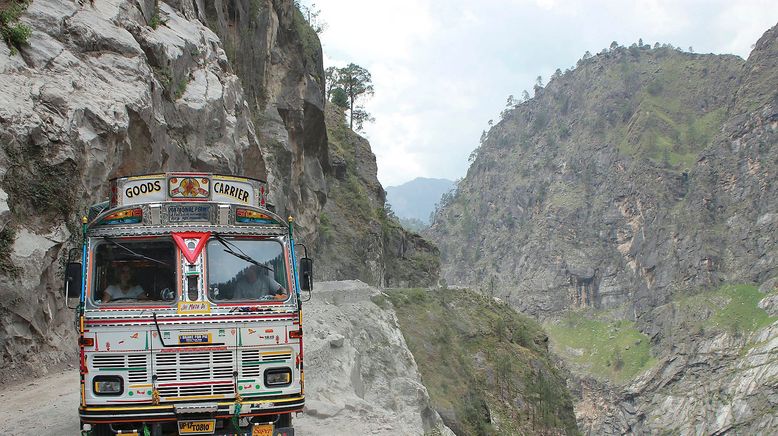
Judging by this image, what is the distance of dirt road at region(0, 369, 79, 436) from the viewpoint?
36.4 ft

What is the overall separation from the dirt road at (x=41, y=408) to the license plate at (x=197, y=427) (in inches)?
126

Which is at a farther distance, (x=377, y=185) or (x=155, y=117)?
(x=377, y=185)

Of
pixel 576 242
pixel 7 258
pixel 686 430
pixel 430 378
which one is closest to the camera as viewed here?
pixel 7 258

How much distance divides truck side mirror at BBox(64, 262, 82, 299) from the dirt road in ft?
10.4

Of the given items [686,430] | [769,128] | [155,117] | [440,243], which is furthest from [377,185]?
[440,243]

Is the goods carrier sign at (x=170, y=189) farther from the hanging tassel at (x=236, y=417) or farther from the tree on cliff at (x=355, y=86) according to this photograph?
the tree on cliff at (x=355, y=86)

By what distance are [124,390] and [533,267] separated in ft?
511

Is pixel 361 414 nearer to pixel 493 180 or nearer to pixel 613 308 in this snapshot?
pixel 613 308

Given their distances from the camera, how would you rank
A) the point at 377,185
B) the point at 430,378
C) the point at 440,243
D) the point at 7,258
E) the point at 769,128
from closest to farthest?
1. the point at 7,258
2. the point at 430,378
3. the point at 377,185
4. the point at 769,128
5. the point at 440,243

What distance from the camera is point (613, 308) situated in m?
146

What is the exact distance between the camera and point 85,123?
1661 cm

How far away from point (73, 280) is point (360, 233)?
43.4m

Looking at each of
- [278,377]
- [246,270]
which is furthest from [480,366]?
[246,270]

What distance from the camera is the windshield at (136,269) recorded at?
8977mm
